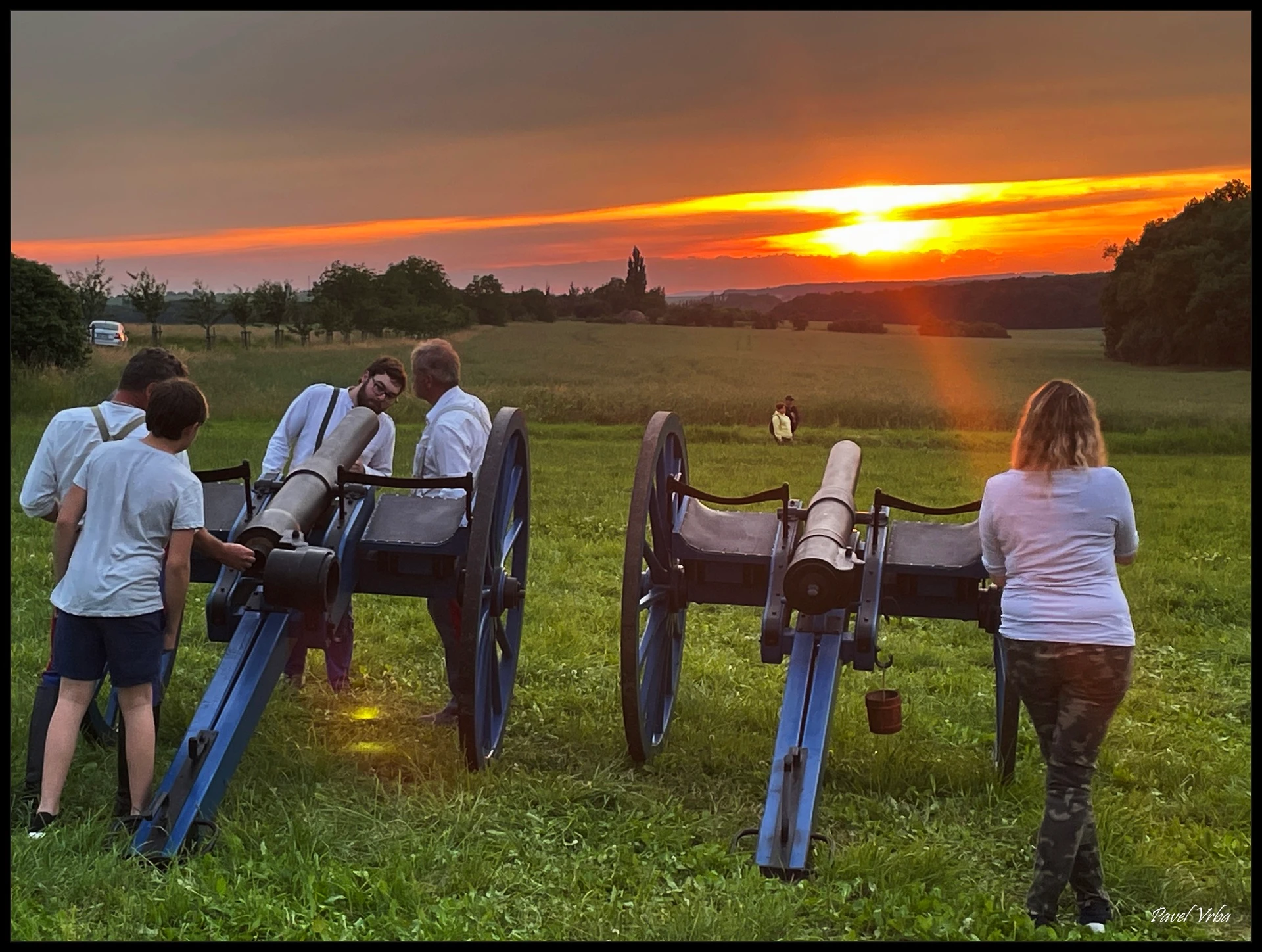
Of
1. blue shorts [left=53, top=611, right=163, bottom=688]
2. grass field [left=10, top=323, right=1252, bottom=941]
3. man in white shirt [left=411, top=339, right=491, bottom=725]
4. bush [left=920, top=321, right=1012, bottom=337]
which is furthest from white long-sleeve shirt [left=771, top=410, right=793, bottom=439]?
bush [left=920, top=321, right=1012, bottom=337]

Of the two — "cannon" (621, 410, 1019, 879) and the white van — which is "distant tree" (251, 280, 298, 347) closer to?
the white van

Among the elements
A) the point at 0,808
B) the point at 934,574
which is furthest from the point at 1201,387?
the point at 0,808

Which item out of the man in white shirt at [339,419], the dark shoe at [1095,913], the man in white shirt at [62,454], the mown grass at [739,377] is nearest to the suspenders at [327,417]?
Result: the man in white shirt at [339,419]

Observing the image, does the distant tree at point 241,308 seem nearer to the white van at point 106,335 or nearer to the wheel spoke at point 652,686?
the white van at point 106,335

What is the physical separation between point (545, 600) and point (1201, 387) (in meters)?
34.1

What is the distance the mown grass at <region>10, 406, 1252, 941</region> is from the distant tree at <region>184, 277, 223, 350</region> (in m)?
47.6

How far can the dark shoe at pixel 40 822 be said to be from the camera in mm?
5070

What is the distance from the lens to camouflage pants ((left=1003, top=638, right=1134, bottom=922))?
4.48 m

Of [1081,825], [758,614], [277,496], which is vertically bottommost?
[758,614]

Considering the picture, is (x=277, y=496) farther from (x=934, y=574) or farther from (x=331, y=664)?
(x=934, y=574)

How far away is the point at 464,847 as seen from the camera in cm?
505

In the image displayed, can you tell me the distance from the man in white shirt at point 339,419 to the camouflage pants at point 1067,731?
3.62 meters

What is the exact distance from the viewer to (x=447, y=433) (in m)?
6.58

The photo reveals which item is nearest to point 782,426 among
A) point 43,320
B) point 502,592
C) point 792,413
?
point 792,413
